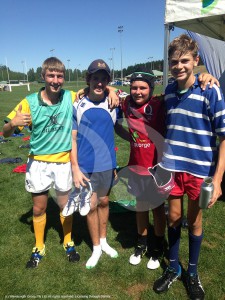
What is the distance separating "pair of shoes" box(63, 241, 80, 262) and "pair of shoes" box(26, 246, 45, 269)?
0.95 feet

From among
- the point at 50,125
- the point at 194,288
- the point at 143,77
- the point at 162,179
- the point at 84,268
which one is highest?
the point at 143,77

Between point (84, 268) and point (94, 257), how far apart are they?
0.17 metres

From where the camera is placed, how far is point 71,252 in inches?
130

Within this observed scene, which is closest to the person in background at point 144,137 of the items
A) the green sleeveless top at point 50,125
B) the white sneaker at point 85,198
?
the white sneaker at point 85,198

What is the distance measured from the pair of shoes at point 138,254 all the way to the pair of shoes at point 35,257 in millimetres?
1092

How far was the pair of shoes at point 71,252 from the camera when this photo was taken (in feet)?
10.6

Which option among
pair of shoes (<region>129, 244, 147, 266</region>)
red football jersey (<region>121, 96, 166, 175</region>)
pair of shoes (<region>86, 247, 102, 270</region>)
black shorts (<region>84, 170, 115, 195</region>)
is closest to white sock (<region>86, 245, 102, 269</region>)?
pair of shoes (<region>86, 247, 102, 270</region>)

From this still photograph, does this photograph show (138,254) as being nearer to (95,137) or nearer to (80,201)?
(80,201)

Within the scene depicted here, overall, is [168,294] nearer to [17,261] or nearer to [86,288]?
[86,288]

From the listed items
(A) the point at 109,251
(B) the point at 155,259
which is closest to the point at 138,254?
(B) the point at 155,259

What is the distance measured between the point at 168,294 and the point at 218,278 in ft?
1.95

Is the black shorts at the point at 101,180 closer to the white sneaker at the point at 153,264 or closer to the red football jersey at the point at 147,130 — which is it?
the red football jersey at the point at 147,130

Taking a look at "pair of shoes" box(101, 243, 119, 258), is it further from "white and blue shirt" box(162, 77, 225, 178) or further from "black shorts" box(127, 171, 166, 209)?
"white and blue shirt" box(162, 77, 225, 178)

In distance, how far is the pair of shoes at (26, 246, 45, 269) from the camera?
10.2 ft
